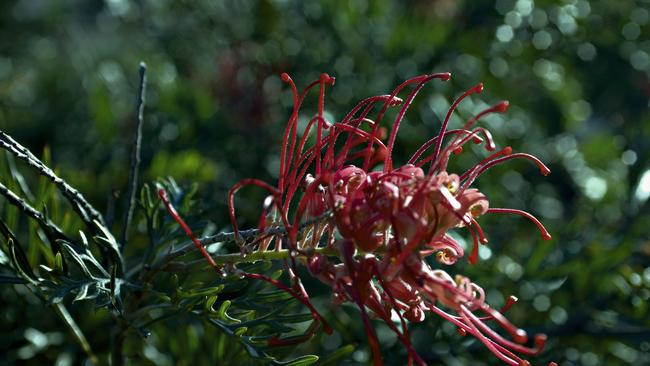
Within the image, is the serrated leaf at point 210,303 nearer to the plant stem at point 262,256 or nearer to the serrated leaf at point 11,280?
the plant stem at point 262,256

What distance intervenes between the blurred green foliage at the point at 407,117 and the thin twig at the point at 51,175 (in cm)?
14

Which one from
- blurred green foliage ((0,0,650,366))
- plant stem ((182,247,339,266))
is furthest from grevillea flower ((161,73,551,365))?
blurred green foliage ((0,0,650,366))

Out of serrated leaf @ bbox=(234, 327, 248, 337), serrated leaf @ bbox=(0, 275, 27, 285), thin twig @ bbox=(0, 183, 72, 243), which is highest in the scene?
thin twig @ bbox=(0, 183, 72, 243)

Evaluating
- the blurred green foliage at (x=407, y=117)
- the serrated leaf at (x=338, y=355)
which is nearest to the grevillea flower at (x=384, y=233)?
the serrated leaf at (x=338, y=355)

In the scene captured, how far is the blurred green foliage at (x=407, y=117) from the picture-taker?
3.48 ft

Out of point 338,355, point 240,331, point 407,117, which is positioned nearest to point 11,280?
point 240,331

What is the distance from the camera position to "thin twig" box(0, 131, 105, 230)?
629 millimetres

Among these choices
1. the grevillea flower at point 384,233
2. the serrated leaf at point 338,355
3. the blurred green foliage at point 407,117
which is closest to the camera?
the grevillea flower at point 384,233

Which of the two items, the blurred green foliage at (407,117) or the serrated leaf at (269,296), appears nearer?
the serrated leaf at (269,296)

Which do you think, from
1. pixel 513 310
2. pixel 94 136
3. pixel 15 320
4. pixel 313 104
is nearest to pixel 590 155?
pixel 513 310

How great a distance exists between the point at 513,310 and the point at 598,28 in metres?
0.82

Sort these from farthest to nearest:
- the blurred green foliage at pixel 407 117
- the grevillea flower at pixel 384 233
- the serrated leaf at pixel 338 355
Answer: the blurred green foliage at pixel 407 117
the serrated leaf at pixel 338 355
the grevillea flower at pixel 384 233

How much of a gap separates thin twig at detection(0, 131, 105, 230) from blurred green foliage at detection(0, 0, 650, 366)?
136 mm

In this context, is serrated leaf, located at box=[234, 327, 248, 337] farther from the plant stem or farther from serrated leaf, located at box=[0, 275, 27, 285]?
serrated leaf, located at box=[0, 275, 27, 285]
